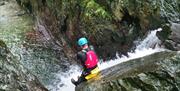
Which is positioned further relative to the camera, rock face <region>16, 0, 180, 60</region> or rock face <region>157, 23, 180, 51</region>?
rock face <region>16, 0, 180, 60</region>

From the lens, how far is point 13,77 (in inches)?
468

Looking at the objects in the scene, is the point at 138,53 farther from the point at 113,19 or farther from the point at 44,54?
the point at 44,54

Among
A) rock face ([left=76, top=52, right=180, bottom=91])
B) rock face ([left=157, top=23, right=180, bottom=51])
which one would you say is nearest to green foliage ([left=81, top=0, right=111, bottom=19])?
rock face ([left=157, top=23, right=180, bottom=51])

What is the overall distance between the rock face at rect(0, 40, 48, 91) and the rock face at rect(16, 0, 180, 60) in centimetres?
442

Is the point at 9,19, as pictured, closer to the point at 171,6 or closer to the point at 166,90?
the point at 171,6

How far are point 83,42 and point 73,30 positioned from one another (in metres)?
4.40

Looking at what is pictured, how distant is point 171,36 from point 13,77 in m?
6.25

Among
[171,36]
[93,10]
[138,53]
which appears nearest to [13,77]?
[93,10]

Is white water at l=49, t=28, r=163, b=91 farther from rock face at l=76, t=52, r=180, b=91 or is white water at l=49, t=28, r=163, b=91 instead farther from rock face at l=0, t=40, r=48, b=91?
rock face at l=76, t=52, r=180, b=91

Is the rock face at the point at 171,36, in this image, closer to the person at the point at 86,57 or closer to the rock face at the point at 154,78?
the person at the point at 86,57

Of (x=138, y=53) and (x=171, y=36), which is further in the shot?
(x=138, y=53)

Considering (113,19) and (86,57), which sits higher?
(113,19)

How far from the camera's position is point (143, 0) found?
608 inches

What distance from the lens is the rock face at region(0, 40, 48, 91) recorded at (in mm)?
11477
